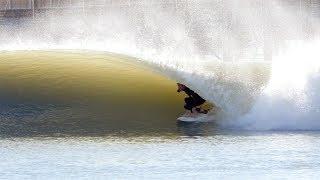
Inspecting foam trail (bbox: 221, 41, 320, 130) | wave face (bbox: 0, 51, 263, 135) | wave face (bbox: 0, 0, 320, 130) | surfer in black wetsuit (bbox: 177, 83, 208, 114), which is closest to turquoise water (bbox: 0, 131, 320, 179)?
foam trail (bbox: 221, 41, 320, 130)

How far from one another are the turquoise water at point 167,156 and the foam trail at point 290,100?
52cm

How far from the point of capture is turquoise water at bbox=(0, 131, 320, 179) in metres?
10.4

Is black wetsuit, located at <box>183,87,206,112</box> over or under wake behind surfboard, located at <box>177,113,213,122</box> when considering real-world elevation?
over

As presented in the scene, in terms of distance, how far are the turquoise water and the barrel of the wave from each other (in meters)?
1.47

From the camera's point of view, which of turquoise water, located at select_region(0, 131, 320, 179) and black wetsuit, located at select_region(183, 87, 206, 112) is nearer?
turquoise water, located at select_region(0, 131, 320, 179)

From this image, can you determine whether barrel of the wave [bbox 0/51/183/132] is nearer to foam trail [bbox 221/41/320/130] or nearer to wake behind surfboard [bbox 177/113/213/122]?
wake behind surfboard [bbox 177/113/213/122]

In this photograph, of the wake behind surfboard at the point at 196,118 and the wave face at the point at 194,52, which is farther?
the wake behind surfboard at the point at 196,118

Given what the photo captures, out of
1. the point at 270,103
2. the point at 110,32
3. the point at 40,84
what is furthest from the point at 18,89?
the point at 270,103

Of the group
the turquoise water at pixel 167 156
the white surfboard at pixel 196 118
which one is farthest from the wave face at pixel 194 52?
the turquoise water at pixel 167 156

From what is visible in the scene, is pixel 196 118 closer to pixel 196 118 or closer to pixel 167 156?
pixel 196 118

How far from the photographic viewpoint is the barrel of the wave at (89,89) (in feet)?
48.4

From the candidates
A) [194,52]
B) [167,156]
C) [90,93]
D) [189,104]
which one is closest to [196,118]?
[189,104]

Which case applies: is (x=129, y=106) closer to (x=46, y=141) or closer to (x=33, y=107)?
(x=33, y=107)

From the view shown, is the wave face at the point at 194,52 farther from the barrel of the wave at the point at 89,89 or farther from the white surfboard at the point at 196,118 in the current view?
the white surfboard at the point at 196,118
